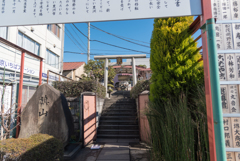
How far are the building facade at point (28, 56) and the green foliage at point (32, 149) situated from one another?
2.03m

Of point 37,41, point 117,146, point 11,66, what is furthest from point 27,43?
point 117,146

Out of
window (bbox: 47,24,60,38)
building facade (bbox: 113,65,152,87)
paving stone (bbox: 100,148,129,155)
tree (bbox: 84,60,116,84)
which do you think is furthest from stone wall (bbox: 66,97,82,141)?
building facade (bbox: 113,65,152,87)

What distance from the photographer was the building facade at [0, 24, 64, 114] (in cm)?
560

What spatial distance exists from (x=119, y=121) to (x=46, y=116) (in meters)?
3.26

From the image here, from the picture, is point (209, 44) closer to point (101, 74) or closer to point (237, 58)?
point (237, 58)

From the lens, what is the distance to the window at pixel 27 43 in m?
8.49

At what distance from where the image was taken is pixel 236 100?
1530mm

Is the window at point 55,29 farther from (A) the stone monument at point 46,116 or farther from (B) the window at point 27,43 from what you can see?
(A) the stone monument at point 46,116

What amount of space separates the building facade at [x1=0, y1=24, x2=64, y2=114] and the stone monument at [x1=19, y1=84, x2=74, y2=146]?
0.79 meters

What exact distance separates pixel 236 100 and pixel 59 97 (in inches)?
143

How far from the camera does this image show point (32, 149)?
2367mm

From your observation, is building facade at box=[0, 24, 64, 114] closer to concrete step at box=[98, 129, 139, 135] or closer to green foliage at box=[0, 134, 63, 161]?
green foliage at box=[0, 134, 63, 161]

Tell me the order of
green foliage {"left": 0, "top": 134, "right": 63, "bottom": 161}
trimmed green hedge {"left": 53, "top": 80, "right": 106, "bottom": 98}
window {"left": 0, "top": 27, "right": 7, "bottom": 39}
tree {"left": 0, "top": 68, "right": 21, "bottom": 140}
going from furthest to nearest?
window {"left": 0, "top": 27, "right": 7, "bottom": 39} < trimmed green hedge {"left": 53, "top": 80, "right": 106, "bottom": 98} < tree {"left": 0, "top": 68, "right": 21, "bottom": 140} < green foliage {"left": 0, "top": 134, "right": 63, "bottom": 161}

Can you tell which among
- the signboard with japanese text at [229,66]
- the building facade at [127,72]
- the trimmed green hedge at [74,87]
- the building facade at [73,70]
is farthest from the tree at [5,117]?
the building facade at [73,70]
